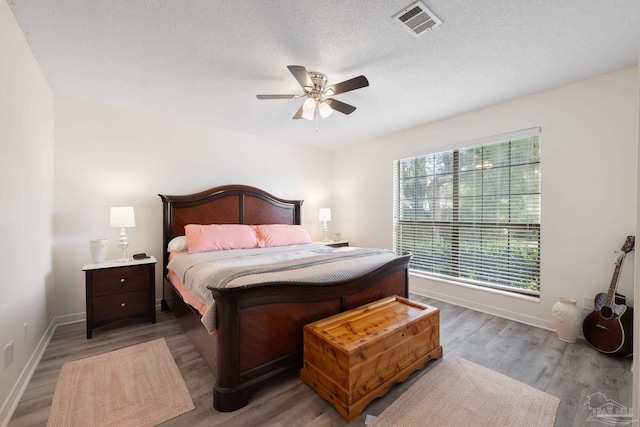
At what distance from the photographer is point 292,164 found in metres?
4.74

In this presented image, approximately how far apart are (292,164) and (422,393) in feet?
12.6

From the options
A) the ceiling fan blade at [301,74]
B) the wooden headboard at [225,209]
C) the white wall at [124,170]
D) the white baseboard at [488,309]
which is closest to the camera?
the ceiling fan blade at [301,74]

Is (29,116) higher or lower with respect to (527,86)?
lower

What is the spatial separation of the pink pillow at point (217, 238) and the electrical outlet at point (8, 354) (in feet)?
4.99

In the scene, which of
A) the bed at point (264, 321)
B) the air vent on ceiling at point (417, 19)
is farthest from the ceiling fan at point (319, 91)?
the bed at point (264, 321)

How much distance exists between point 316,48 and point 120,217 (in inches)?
103

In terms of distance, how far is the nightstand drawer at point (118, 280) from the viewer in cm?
262

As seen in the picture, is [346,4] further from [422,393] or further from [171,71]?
[422,393]

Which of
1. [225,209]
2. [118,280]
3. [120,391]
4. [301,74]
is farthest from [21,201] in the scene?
[301,74]

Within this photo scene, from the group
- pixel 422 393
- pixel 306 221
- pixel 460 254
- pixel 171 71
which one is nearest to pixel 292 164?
pixel 306 221

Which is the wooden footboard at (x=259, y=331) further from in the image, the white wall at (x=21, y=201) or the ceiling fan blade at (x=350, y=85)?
the ceiling fan blade at (x=350, y=85)

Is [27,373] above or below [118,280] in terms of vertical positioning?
below

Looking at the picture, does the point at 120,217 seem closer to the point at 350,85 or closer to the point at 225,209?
the point at 225,209

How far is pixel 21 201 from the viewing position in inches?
74.2
